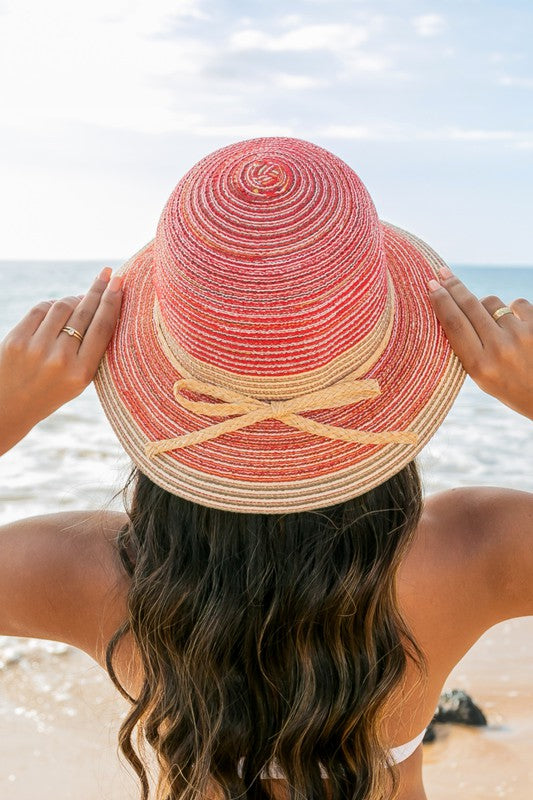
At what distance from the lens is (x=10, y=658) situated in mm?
3602

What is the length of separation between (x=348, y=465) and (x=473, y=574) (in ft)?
1.23

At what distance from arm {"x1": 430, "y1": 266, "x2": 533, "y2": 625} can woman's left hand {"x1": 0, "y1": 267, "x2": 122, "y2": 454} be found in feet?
1.96

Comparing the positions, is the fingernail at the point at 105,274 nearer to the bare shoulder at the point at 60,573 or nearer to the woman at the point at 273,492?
the woman at the point at 273,492

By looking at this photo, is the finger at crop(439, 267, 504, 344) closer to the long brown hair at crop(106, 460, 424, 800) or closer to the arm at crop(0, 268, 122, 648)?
the long brown hair at crop(106, 460, 424, 800)

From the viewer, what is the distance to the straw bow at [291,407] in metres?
1.20

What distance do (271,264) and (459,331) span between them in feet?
1.22

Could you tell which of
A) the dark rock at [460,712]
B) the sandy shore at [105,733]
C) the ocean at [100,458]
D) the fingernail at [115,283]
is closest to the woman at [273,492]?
the fingernail at [115,283]

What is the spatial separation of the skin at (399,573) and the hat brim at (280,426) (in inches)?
1.7

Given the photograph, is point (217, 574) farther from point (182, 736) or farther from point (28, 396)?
point (28, 396)

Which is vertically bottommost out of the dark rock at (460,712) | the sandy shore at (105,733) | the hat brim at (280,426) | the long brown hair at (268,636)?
the sandy shore at (105,733)

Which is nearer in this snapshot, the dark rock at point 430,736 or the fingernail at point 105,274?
the fingernail at point 105,274

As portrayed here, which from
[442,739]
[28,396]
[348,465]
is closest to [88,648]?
[28,396]

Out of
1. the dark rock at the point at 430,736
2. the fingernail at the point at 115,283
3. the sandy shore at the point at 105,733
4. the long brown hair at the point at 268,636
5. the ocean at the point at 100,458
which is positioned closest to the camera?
the long brown hair at the point at 268,636

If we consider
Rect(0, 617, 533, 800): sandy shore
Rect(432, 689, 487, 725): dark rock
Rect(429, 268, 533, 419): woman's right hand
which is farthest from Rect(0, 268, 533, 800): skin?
Rect(432, 689, 487, 725): dark rock
